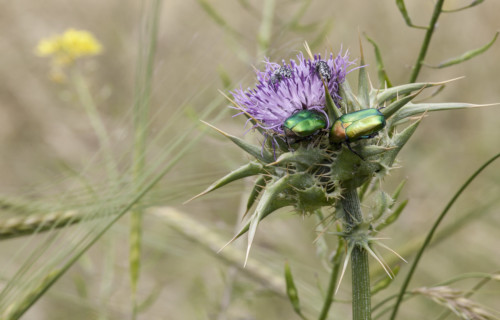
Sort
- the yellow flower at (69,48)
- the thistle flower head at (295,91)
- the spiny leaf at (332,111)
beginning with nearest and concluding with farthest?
1. the spiny leaf at (332,111)
2. the thistle flower head at (295,91)
3. the yellow flower at (69,48)

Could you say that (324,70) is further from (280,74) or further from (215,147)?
(215,147)

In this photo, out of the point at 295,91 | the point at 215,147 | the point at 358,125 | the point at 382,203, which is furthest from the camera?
the point at 215,147

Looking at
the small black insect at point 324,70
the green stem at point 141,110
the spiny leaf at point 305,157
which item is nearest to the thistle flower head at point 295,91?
the small black insect at point 324,70

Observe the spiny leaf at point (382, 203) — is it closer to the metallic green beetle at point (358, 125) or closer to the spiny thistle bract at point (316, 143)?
the spiny thistle bract at point (316, 143)

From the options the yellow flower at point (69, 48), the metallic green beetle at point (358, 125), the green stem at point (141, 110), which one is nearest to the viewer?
the metallic green beetle at point (358, 125)

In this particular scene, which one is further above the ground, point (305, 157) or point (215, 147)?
point (215, 147)

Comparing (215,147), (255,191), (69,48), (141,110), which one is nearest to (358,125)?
(255,191)

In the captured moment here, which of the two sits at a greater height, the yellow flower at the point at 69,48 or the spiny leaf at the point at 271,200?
the yellow flower at the point at 69,48

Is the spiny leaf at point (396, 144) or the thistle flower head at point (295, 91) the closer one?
the spiny leaf at point (396, 144)
